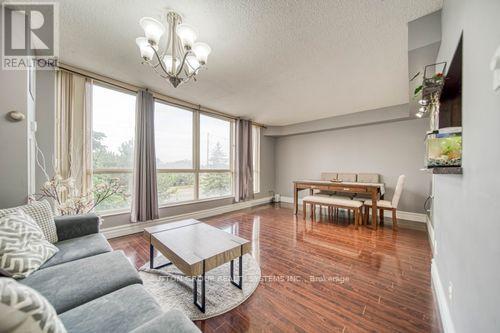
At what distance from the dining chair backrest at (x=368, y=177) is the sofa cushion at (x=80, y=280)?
488 centimetres

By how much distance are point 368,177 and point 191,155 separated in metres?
4.22

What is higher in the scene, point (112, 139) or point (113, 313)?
point (112, 139)

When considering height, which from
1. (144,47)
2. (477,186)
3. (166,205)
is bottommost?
(166,205)

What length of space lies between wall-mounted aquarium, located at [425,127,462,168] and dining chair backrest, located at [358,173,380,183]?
3.58 m

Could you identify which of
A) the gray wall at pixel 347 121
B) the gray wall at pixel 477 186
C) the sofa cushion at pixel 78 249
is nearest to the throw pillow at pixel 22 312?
the sofa cushion at pixel 78 249

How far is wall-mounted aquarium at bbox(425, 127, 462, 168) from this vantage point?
1.15 m

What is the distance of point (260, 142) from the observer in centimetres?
598

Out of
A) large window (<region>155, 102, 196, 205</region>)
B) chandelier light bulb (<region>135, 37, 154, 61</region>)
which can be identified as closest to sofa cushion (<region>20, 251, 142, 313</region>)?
chandelier light bulb (<region>135, 37, 154, 61</region>)

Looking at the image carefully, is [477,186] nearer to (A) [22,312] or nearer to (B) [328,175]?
(A) [22,312]

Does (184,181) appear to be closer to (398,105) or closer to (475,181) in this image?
(475,181)

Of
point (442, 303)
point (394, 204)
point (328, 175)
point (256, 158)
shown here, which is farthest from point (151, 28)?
point (328, 175)

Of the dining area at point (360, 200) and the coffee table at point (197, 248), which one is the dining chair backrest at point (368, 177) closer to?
the dining area at point (360, 200)

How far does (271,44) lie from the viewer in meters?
2.04

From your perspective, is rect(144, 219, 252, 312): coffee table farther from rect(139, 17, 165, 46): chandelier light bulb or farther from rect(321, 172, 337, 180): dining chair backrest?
rect(321, 172, 337, 180): dining chair backrest
